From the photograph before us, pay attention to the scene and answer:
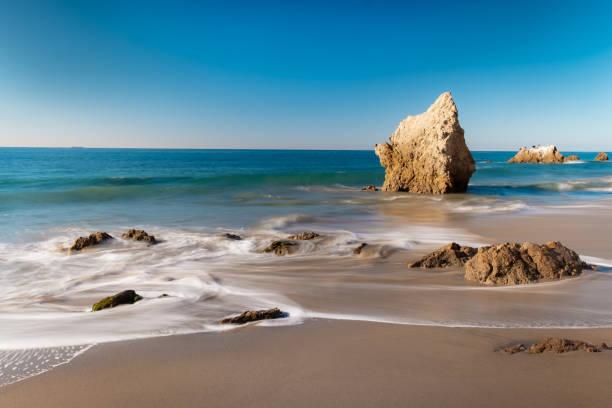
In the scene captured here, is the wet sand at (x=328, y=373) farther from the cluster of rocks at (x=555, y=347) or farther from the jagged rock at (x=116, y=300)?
the jagged rock at (x=116, y=300)

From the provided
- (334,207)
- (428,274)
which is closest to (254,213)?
(334,207)

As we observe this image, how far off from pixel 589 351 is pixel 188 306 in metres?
3.85

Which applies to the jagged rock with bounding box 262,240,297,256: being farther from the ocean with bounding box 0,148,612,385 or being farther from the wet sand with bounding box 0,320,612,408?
the wet sand with bounding box 0,320,612,408

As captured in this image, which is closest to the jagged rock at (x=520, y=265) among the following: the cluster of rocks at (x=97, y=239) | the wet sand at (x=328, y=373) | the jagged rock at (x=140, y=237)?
the wet sand at (x=328, y=373)

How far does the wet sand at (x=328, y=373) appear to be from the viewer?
2.27 meters

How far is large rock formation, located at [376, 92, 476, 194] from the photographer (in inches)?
727

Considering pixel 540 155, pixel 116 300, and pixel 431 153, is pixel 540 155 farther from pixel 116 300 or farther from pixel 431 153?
pixel 116 300

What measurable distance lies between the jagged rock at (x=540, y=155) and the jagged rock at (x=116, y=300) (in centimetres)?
7496

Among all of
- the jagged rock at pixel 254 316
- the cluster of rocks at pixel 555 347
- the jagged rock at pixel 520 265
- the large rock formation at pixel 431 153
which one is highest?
the large rock formation at pixel 431 153

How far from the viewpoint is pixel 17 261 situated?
705 centimetres

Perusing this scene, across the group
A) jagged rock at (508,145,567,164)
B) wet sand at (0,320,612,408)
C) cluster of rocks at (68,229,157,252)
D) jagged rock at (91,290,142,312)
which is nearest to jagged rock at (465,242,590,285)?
wet sand at (0,320,612,408)

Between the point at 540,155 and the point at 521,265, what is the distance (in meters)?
73.8


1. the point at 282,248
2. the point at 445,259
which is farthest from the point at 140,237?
the point at 445,259

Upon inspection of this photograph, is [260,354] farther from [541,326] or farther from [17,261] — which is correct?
[17,261]
